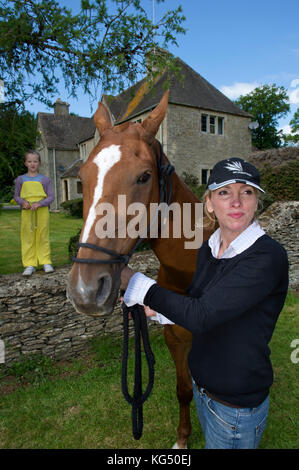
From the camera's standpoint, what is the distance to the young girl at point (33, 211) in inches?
173

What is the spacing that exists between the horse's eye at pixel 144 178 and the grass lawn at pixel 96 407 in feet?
9.23

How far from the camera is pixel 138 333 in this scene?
74.9 inches

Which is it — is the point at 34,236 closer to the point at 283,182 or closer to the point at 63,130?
the point at 283,182

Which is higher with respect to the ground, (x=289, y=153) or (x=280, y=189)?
(x=289, y=153)

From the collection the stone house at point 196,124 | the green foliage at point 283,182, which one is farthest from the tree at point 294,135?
the green foliage at point 283,182

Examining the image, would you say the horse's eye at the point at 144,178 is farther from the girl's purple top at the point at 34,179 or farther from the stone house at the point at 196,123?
the stone house at the point at 196,123

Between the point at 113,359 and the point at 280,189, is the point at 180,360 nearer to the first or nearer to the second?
the point at 113,359

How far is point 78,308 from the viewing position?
1.45 meters

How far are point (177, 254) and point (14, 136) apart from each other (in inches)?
126

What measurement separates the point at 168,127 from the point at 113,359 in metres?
19.9

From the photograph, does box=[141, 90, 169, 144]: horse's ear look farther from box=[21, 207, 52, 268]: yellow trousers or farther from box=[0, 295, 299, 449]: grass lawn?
box=[21, 207, 52, 268]: yellow trousers

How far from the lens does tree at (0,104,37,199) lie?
13.5 feet

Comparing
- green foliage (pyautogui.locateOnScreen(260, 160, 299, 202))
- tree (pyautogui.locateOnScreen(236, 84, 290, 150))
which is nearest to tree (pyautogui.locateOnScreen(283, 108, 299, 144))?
tree (pyautogui.locateOnScreen(236, 84, 290, 150))

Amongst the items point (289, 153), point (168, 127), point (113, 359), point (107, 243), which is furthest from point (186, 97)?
point (107, 243)
